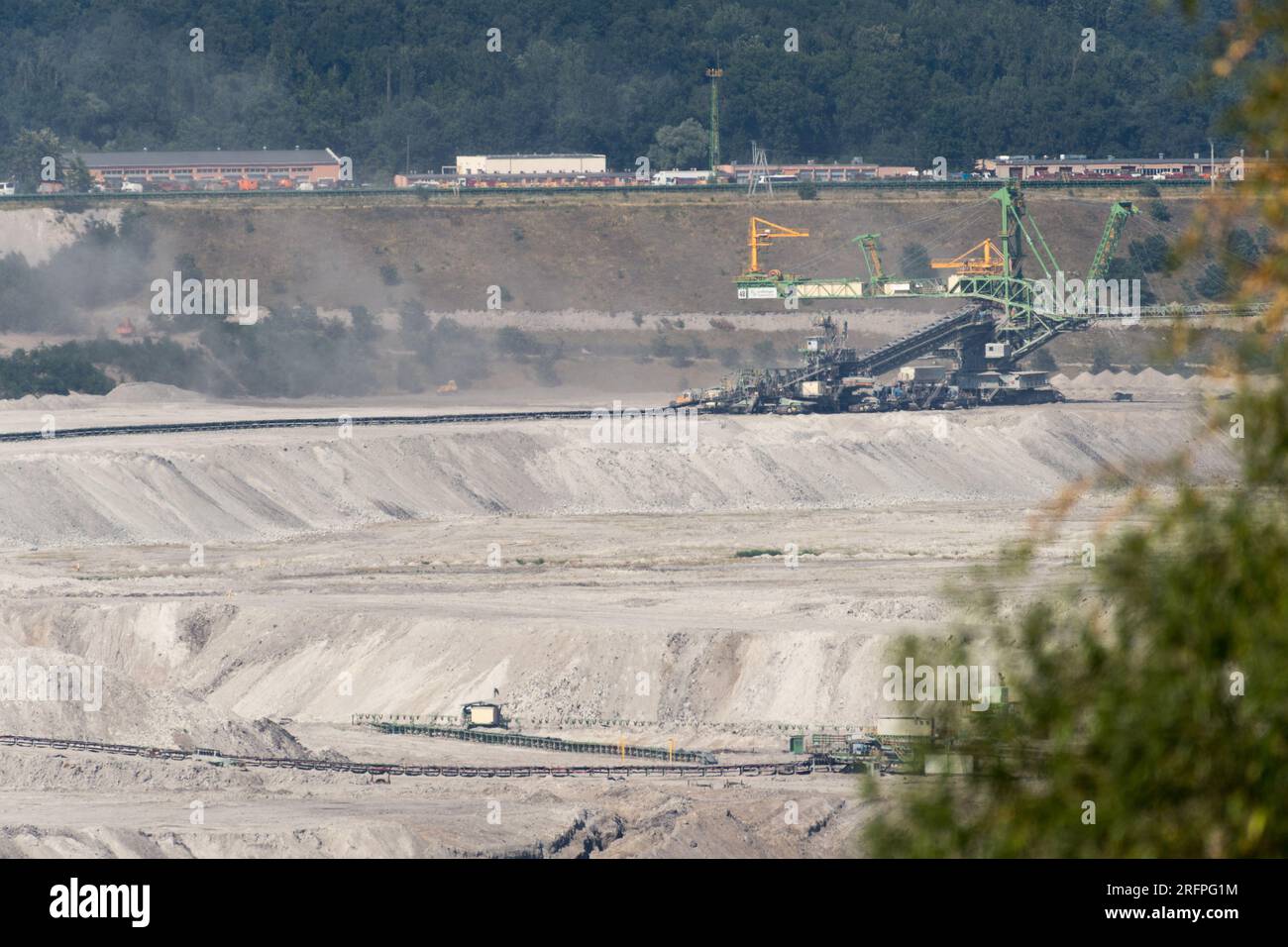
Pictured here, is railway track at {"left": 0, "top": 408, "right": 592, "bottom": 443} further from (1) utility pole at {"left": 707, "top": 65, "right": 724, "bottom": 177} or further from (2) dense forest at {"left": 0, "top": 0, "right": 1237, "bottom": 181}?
(2) dense forest at {"left": 0, "top": 0, "right": 1237, "bottom": 181}

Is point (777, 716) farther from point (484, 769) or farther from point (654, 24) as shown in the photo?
point (654, 24)

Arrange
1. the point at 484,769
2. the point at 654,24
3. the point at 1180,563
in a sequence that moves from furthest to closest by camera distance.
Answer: the point at 654,24 < the point at 484,769 < the point at 1180,563

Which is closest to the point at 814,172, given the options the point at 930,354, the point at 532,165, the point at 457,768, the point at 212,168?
the point at 532,165

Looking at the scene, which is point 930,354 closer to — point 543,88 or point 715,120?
point 715,120

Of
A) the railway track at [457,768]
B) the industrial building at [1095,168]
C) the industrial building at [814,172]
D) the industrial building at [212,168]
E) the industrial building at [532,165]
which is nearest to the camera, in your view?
the railway track at [457,768]

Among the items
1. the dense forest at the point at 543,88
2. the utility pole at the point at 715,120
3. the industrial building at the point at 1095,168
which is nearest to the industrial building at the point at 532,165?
the utility pole at the point at 715,120

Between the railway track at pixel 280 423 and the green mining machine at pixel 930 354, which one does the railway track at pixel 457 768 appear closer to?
the railway track at pixel 280 423
